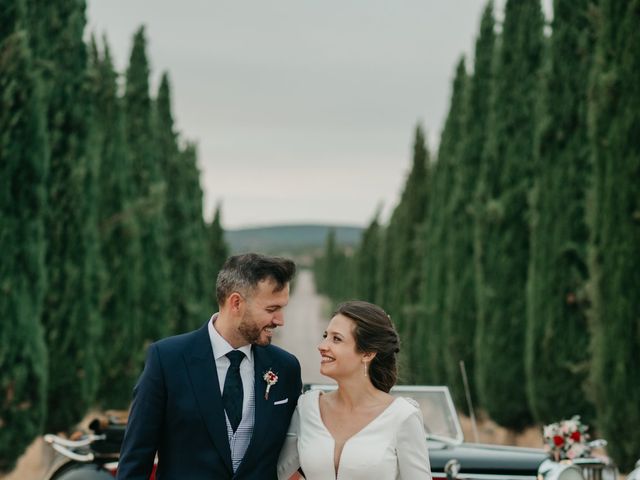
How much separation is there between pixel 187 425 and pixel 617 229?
1032 cm

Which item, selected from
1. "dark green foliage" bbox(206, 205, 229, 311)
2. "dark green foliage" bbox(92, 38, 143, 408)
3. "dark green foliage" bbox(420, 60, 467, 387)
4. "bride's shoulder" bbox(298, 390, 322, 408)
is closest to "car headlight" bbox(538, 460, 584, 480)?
"bride's shoulder" bbox(298, 390, 322, 408)

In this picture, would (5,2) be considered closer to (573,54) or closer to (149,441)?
(573,54)

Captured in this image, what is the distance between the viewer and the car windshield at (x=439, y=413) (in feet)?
25.2

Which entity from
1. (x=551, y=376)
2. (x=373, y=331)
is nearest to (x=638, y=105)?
(x=551, y=376)

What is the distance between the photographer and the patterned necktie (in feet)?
13.7

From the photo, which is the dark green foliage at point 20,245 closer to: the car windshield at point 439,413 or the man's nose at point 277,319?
the car windshield at point 439,413

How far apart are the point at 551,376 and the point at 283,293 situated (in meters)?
13.4

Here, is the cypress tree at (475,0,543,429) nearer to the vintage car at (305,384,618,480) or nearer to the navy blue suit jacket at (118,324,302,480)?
the vintage car at (305,384,618,480)

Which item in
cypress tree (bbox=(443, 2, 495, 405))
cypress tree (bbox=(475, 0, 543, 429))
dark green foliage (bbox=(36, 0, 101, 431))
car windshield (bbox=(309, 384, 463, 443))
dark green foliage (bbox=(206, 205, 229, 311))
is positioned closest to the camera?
car windshield (bbox=(309, 384, 463, 443))

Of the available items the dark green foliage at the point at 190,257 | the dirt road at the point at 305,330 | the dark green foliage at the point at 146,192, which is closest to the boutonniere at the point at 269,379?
the dark green foliage at the point at 146,192

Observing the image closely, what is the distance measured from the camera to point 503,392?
1995 centimetres

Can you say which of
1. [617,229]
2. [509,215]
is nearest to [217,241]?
[509,215]

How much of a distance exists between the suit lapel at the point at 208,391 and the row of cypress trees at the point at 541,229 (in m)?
9.86

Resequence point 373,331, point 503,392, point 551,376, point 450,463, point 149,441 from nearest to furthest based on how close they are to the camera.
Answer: point 149,441, point 373,331, point 450,463, point 551,376, point 503,392
